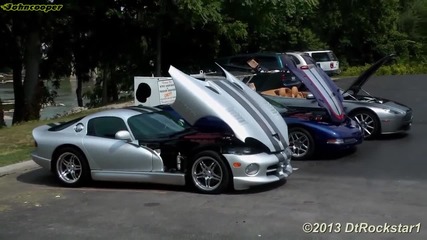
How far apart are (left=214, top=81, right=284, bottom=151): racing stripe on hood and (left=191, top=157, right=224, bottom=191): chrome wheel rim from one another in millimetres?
864

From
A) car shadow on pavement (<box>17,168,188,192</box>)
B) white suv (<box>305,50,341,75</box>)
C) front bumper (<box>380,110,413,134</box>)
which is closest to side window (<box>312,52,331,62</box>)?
white suv (<box>305,50,341,75</box>)

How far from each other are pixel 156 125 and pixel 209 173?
53.7 inches

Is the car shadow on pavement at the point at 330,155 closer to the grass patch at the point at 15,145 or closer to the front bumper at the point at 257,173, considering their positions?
the front bumper at the point at 257,173

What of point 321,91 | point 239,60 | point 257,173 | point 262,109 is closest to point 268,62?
point 239,60

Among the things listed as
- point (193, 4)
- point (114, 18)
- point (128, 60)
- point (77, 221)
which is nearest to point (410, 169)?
point (77, 221)

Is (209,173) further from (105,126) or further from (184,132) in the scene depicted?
(105,126)

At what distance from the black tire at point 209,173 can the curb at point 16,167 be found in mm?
3789

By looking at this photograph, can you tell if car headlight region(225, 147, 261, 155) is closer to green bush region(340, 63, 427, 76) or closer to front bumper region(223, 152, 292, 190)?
front bumper region(223, 152, 292, 190)

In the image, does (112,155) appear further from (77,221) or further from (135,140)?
(77,221)

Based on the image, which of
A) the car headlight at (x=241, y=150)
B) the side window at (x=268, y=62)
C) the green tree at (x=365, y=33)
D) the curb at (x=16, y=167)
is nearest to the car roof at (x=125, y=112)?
the car headlight at (x=241, y=150)

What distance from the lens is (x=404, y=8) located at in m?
56.1

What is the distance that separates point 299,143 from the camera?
11.0 meters

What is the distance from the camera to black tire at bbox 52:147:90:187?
918 centimetres

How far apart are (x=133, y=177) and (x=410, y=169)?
4342 mm
